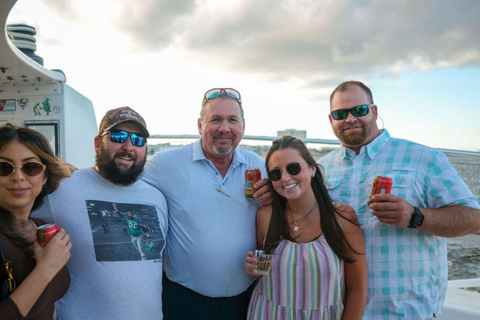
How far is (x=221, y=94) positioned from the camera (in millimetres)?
2740

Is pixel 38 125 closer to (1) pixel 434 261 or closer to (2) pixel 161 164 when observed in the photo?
(2) pixel 161 164

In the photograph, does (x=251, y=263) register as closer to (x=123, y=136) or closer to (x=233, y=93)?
(x=123, y=136)

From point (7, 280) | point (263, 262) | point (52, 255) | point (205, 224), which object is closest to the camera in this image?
point (7, 280)

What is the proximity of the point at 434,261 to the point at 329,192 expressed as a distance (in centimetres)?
82

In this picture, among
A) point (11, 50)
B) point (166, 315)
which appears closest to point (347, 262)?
point (166, 315)

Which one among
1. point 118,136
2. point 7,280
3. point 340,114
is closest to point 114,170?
point 118,136

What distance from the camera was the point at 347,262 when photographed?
2094 mm

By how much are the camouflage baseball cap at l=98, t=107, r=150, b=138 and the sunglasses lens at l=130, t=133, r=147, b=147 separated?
1.9 inches

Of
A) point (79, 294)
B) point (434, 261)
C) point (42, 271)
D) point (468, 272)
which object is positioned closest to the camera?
point (42, 271)

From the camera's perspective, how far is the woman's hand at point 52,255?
5.03 ft

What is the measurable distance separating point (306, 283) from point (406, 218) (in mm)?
726

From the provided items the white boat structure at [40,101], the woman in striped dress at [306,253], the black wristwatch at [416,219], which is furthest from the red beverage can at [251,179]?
the white boat structure at [40,101]

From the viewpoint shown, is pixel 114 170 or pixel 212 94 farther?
pixel 212 94

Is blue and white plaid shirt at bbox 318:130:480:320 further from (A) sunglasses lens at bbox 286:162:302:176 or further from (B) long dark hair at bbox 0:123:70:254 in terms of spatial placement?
(B) long dark hair at bbox 0:123:70:254
